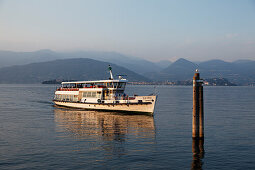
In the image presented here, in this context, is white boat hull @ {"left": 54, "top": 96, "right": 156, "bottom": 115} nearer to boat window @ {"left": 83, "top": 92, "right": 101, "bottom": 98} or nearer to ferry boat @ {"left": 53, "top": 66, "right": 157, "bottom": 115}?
ferry boat @ {"left": 53, "top": 66, "right": 157, "bottom": 115}

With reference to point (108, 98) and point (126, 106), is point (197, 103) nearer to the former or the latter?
point (126, 106)

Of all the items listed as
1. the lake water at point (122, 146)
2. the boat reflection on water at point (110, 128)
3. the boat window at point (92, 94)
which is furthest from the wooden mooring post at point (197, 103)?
the boat window at point (92, 94)

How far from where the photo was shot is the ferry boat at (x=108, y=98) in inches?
1924

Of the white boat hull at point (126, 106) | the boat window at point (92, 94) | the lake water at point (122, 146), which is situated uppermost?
the boat window at point (92, 94)

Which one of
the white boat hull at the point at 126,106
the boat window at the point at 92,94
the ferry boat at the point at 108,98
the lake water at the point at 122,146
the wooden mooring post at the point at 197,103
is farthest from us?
the boat window at the point at 92,94

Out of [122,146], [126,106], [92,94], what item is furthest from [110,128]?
[92,94]

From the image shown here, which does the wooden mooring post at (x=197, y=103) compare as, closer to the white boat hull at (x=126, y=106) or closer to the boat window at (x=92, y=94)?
the white boat hull at (x=126, y=106)

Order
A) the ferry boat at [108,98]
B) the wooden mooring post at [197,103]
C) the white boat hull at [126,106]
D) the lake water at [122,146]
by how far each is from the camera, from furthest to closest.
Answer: the ferry boat at [108,98]
the white boat hull at [126,106]
the wooden mooring post at [197,103]
the lake water at [122,146]

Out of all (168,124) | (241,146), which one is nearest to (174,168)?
(241,146)

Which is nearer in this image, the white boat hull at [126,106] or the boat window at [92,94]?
the white boat hull at [126,106]

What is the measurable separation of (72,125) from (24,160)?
1704cm

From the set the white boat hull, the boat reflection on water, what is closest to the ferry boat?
the white boat hull

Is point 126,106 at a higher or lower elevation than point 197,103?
lower

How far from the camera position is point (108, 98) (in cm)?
5447
